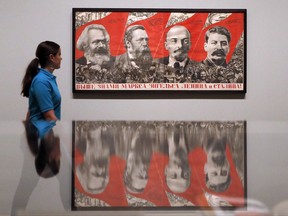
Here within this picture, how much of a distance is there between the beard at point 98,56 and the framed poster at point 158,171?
305cm

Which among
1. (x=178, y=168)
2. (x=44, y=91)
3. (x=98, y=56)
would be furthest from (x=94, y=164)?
(x=98, y=56)

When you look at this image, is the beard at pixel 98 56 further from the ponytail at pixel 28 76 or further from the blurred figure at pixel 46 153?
the blurred figure at pixel 46 153

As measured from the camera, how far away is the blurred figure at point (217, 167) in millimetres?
591

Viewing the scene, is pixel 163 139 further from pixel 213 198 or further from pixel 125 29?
pixel 125 29

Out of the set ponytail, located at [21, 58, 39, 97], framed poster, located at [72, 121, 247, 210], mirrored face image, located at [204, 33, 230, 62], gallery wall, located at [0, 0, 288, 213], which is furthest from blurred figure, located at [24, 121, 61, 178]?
mirrored face image, located at [204, 33, 230, 62]

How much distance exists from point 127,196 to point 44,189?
105mm

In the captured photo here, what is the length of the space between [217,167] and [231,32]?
3.49 meters

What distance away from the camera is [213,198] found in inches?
21.6

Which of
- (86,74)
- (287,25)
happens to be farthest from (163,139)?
(287,25)

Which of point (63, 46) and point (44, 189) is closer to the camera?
point (44, 189)

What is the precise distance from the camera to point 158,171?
63 centimetres

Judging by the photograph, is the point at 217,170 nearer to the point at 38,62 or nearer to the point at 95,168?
the point at 95,168

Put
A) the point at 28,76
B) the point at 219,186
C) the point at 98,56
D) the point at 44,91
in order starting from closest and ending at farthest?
the point at 219,186 → the point at 44,91 → the point at 28,76 → the point at 98,56

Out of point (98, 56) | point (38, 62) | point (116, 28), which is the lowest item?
point (38, 62)
